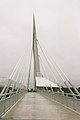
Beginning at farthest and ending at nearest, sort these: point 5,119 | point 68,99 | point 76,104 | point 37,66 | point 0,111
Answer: point 37,66, point 68,99, point 76,104, point 0,111, point 5,119

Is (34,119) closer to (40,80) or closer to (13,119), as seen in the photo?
(13,119)

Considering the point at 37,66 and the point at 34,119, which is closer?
the point at 34,119

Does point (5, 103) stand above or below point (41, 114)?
above

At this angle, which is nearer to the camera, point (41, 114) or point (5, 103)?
point (41, 114)

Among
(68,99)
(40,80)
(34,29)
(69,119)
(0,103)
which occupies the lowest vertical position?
(69,119)

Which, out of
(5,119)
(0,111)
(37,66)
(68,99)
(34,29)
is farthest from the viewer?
(37,66)

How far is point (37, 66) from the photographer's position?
176 feet

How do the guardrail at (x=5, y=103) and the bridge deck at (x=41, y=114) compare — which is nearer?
the bridge deck at (x=41, y=114)

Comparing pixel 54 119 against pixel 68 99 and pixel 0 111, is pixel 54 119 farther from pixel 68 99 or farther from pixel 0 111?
pixel 68 99

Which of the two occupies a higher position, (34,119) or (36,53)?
(36,53)

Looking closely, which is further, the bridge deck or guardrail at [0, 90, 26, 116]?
guardrail at [0, 90, 26, 116]

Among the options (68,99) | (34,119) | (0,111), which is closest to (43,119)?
(34,119)

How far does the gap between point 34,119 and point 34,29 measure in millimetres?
41969

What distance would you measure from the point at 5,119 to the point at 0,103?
1000mm
